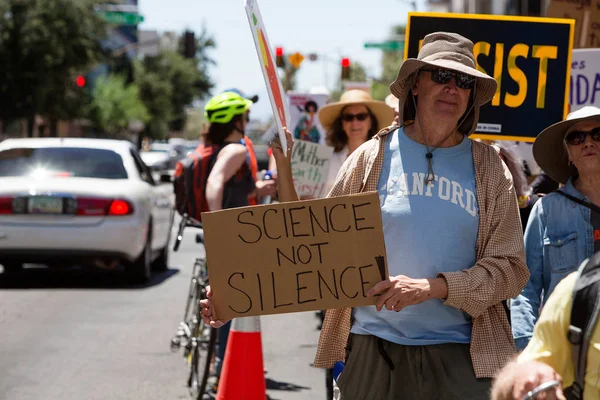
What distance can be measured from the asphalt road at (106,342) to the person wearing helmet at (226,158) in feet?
3.30

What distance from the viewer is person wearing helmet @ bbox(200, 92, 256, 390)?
7363 millimetres

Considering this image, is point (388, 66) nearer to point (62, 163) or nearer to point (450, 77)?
point (62, 163)

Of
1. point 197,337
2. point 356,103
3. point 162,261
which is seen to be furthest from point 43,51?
point 356,103

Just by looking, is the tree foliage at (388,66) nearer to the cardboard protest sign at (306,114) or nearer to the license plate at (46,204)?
the cardboard protest sign at (306,114)

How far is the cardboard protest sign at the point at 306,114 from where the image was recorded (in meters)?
15.1

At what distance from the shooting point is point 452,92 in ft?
13.4

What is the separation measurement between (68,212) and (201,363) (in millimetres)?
5034

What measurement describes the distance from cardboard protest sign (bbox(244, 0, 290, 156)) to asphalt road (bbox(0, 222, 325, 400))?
3.87 m

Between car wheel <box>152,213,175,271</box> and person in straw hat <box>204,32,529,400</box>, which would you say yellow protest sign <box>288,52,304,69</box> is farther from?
person in straw hat <box>204,32,529,400</box>

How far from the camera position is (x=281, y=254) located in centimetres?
382

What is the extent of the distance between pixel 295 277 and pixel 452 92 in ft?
2.81

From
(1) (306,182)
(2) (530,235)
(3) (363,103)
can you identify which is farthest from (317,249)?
(1) (306,182)

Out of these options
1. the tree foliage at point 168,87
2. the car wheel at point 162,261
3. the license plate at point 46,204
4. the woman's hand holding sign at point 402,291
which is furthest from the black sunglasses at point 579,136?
the tree foliage at point 168,87

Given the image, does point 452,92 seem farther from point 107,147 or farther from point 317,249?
point 107,147
